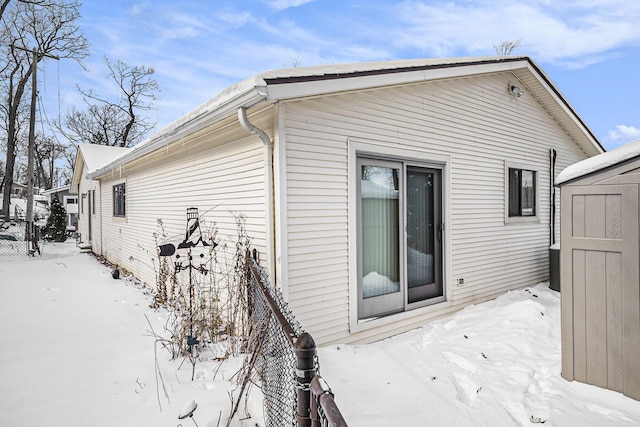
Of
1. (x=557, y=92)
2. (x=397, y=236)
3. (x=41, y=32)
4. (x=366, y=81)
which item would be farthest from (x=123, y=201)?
(x=41, y=32)

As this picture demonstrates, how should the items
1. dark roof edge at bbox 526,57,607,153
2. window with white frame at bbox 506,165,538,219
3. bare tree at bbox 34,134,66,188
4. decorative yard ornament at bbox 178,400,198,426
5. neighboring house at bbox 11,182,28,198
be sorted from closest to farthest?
decorative yard ornament at bbox 178,400,198,426, dark roof edge at bbox 526,57,607,153, window with white frame at bbox 506,165,538,219, bare tree at bbox 34,134,66,188, neighboring house at bbox 11,182,28,198

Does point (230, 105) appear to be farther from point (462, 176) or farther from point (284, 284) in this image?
point (462, 176)

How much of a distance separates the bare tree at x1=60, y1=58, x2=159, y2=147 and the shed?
1027 inches

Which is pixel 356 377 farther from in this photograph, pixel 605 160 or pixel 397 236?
pixel 605 160

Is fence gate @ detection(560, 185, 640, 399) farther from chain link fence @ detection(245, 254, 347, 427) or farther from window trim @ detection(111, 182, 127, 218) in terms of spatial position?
window trim @ detection(111, 182, 127, 218)

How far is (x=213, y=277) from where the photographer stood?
476cm

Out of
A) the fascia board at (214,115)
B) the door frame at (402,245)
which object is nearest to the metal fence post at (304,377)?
the fascia board at (214,115)

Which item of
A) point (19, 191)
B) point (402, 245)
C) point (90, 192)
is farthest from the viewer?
point (19, 191)

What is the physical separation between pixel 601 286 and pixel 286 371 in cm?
265

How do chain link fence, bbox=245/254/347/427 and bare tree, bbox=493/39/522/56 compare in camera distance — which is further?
bare tree, bbox=493/39/522/56

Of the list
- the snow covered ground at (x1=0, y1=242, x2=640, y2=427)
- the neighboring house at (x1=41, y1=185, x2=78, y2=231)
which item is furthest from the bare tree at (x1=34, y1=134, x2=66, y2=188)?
the snow covered ground at (x1=0, y1=242, x2=640, y2=427)

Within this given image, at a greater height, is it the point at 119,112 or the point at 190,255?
the point at 119,112

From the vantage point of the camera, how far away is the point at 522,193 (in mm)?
6910

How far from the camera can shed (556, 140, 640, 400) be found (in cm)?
271
